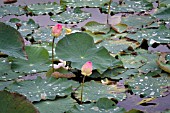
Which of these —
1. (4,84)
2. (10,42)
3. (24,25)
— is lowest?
(4,84)

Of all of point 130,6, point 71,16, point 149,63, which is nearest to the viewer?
point 149,63

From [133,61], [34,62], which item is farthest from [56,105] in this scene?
[133,61]

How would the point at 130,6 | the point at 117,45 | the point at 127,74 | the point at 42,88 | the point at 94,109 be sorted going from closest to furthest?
the point at 94,109 → the point at 42,88 → the point at 127,74 → the point at 117,45 → the point at 130,6

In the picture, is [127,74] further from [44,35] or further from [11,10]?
[11,10]

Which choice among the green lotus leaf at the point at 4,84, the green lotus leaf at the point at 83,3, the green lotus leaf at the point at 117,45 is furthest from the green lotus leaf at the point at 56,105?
the green lotus leaf at the point at 83,3

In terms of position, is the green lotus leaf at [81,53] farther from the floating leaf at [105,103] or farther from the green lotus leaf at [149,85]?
the floating leaf at [105,103]

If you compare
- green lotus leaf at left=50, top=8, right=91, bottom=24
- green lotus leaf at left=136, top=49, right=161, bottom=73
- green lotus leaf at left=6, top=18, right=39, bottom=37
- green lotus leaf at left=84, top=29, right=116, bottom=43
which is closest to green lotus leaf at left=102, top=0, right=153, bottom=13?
green lotus leaf at left=50, top=8, right=91, bottom=24

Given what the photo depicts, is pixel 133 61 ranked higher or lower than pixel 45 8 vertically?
lower
